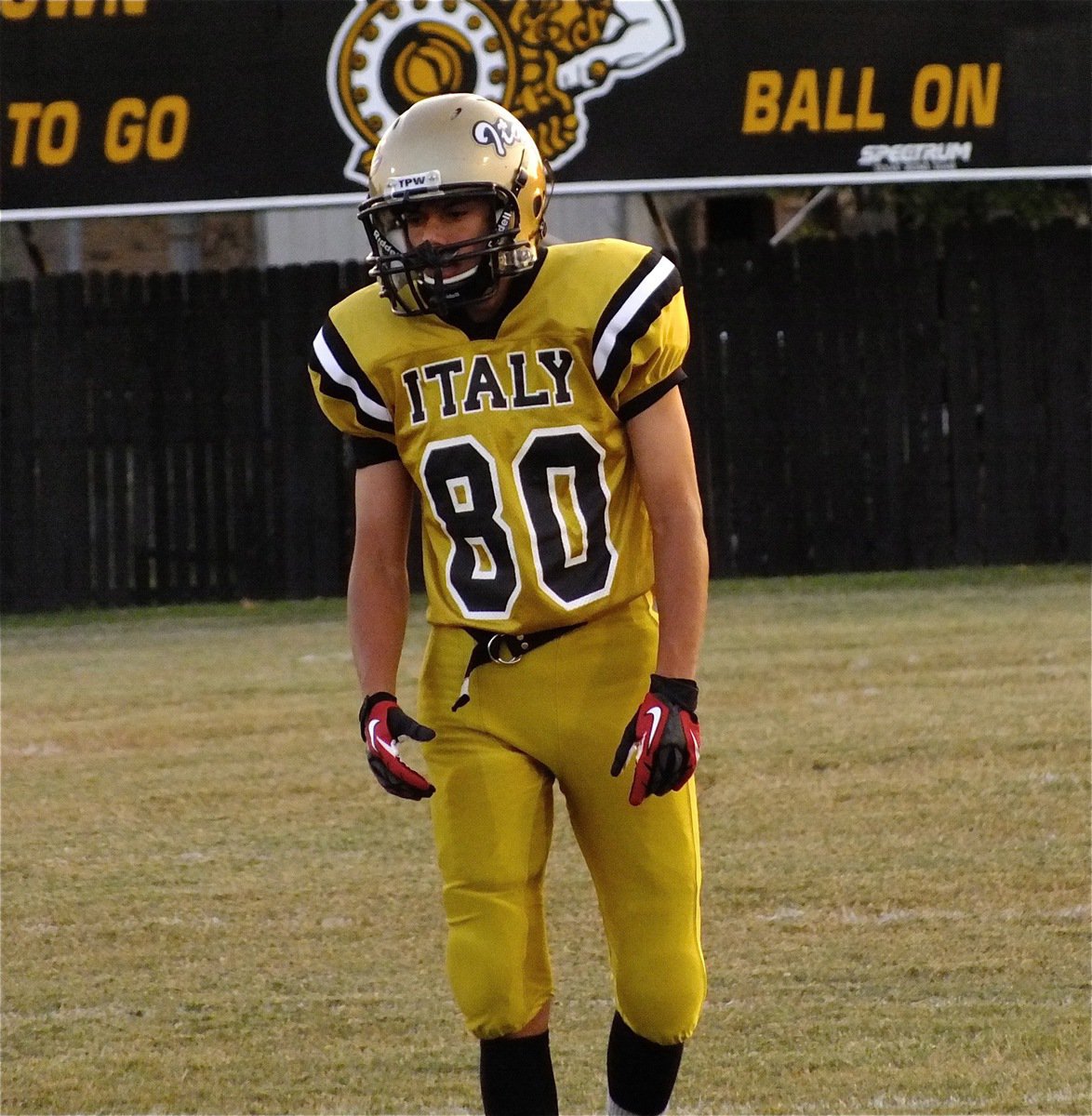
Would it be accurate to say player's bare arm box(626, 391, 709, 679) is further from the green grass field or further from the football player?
the green grass field

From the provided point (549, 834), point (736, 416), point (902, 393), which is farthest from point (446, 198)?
point (902, 393)

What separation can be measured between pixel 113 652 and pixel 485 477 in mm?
8034

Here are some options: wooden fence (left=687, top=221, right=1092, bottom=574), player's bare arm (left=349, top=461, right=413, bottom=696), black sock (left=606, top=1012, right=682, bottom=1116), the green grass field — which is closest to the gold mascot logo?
wooden fence (left=687, top=221, right=1092, bottom=574)

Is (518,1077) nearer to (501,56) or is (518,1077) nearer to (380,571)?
(380,571)

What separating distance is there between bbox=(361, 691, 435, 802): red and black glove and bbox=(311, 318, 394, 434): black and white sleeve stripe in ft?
1.56

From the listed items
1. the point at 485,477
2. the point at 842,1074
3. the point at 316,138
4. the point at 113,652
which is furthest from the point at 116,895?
the point at 316,138

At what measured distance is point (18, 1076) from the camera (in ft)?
14.0

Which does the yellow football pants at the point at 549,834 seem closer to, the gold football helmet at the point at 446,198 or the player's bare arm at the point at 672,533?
the player's bare arm at the point at 672,533

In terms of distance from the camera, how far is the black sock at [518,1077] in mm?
3322

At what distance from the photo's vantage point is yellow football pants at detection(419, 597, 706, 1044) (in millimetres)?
3254

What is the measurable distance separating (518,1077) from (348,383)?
1213 millimetres

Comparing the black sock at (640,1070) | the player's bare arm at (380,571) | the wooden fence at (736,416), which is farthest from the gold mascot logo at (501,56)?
the black sock at (640,1070)

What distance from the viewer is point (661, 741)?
311 centimetres

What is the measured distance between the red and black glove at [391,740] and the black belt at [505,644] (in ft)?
0.37
